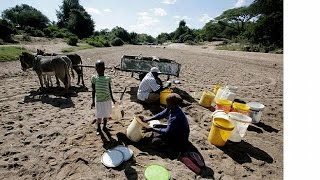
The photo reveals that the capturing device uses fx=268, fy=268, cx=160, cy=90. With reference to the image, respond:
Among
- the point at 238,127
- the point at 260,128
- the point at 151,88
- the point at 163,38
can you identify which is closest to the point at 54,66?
the point at 151,88

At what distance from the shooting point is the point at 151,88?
7613mm

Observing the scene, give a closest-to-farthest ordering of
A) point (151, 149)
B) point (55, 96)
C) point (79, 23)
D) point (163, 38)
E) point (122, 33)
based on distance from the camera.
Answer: point (151, 149) < point (55, 96) < point (79, 23) < point (122, 33) < point (163, 38)

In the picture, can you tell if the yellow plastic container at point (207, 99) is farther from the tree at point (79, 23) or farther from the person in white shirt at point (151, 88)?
the tree at point (79, 23)

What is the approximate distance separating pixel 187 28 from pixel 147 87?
75721 mm

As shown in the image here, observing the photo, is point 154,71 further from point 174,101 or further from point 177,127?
point 177,127

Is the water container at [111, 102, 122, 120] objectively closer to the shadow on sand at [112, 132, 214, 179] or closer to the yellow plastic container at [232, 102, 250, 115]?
the shadow on sand at [112, 132, 214, 179]

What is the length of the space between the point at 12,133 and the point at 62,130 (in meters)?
1.04

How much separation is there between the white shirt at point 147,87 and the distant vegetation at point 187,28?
2362 cm

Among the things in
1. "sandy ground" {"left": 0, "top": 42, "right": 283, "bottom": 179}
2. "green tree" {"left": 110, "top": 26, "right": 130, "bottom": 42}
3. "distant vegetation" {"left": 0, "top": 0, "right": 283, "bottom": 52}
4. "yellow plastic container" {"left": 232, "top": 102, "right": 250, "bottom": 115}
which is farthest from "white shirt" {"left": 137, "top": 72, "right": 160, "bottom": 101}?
"green tree" {"left": 110, "top": 26, "right": 130, "bottom": 42}

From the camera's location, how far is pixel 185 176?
180 inches

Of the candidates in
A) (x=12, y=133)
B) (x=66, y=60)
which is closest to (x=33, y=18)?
(x=66, y=60)

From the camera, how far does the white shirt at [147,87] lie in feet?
24.7

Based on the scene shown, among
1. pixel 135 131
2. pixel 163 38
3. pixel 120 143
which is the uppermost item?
pixel 163 38
